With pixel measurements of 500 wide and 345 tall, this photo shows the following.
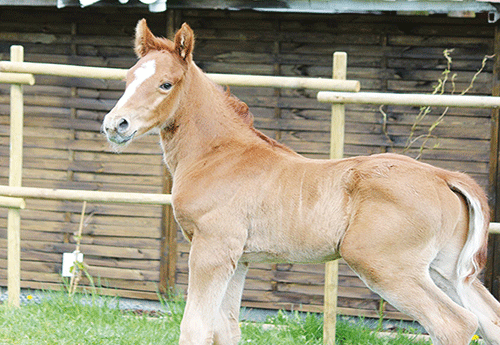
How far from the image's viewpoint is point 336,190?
3.35 meters

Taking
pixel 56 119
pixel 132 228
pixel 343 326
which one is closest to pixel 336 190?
pixel 343 326

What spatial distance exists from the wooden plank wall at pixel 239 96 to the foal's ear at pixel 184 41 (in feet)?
8.81

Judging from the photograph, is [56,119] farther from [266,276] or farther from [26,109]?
[266,276]

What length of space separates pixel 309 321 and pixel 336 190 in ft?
5.44

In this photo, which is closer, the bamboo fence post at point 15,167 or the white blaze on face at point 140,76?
the white blaze on face at point 140,76

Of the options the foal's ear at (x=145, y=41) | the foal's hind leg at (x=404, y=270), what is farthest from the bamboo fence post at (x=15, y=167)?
the foal's hind leg at (x=404, y=270)

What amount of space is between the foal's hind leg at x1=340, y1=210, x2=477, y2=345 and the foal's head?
1.28 m

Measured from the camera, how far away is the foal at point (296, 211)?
318 cm

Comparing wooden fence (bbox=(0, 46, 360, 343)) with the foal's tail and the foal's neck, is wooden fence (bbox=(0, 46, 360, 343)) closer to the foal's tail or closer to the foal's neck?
the foal's neck

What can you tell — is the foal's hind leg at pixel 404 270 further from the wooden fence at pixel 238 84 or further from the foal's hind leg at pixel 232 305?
the wooden fence at pixel 238 84

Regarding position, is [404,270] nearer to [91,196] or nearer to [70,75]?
[91,196]

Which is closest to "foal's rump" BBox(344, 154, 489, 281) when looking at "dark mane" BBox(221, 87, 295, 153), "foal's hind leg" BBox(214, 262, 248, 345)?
"dark mane" BBox(221, 87, 295, 153)

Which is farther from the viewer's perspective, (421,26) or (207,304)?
(421,26)

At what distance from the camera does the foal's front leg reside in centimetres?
335
